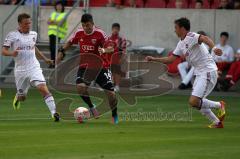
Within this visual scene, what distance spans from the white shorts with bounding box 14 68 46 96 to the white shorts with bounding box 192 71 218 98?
13.0 ft

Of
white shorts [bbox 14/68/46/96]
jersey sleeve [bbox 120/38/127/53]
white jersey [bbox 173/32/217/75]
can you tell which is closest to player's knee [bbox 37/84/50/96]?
white shorts [bbox 14/68/46/96]

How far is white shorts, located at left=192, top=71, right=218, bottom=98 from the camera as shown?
1872cm

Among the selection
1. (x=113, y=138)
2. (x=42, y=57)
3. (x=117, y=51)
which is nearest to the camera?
(x=113, y=138)

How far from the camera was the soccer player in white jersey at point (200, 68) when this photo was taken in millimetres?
18641

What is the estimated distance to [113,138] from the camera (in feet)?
53.3

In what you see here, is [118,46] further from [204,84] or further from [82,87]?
[204,84]

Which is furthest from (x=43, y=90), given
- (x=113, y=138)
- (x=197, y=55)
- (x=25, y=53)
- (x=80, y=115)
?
(x=113, y=138)

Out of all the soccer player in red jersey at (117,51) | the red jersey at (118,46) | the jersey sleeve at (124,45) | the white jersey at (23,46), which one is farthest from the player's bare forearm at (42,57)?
the jersey sleeve at (124,45)

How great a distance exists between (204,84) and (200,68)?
0.42m

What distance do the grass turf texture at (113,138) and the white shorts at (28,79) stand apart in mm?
708

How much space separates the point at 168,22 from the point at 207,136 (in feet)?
57.4

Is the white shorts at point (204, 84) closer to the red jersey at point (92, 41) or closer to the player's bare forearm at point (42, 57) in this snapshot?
the red jersey at point (92, 41)

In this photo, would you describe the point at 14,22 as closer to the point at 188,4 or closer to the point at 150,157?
the point at 188,4

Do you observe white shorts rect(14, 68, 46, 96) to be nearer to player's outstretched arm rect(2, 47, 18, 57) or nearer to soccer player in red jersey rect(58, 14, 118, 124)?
player's outstretched arm rect(2, 47, 18, 57)
